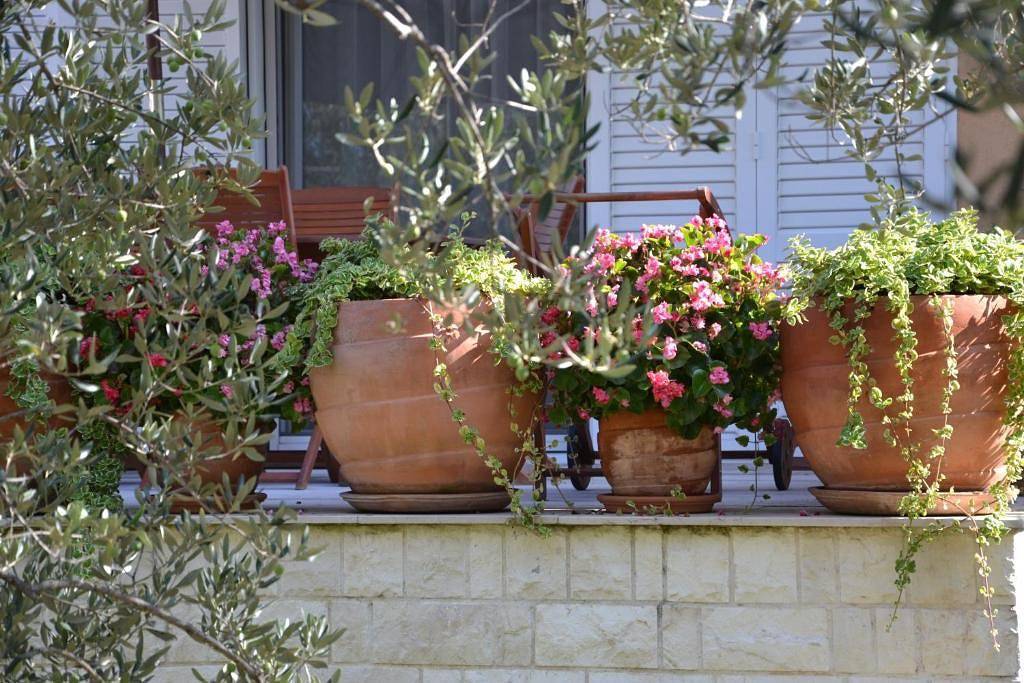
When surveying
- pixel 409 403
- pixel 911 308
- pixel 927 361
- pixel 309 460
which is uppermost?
pixel 911 308

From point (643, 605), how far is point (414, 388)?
2.19ft

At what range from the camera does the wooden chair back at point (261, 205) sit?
3.24 meters

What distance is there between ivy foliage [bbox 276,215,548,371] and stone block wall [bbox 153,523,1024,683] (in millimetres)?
404

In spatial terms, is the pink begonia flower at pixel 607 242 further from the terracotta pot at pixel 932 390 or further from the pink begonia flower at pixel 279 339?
the pink begonia flower at pixel 279 339

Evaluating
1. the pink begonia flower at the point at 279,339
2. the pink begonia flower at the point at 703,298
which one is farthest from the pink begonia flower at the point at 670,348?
the pink begonia flower at the point at 279,339

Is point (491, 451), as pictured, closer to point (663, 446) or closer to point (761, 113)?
point (663, 446)

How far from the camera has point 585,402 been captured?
Answer: 281cm

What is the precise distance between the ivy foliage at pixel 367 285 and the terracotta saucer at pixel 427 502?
32 cm

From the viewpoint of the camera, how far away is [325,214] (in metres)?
4.05

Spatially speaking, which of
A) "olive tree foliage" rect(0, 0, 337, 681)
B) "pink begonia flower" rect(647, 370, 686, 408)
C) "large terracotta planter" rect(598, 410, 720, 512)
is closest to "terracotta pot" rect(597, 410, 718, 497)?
"large terracotta planter" rect(598, 410, 720, 512)

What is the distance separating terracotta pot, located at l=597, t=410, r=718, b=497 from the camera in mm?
2812

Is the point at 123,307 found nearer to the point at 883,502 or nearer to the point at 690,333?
the point at 690,333

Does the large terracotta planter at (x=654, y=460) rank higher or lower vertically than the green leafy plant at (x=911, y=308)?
lower

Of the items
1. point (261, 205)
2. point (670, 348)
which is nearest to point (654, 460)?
point (670, 348)
